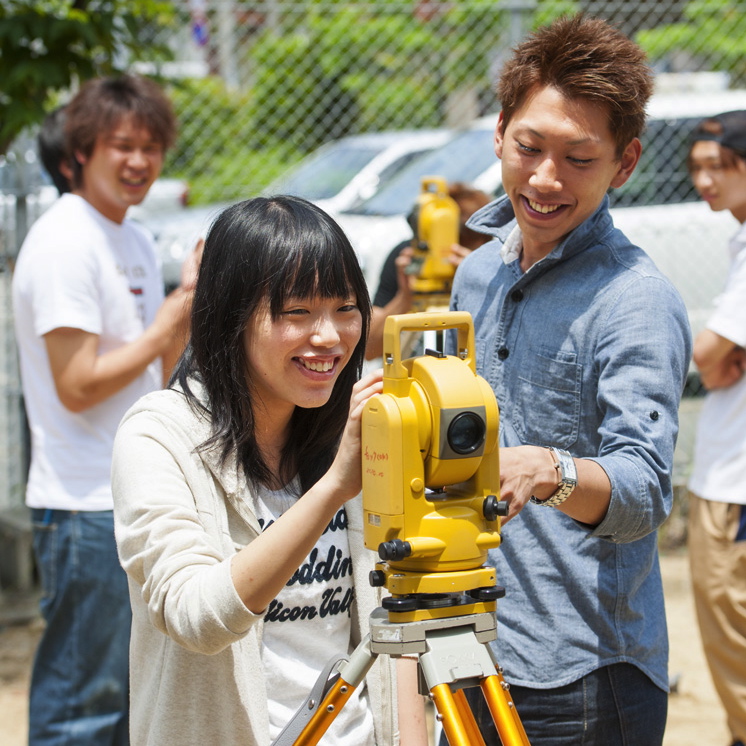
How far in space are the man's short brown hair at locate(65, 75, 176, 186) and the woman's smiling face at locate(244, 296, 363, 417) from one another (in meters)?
1.94

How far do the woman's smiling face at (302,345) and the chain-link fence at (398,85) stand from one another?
14.0 feet

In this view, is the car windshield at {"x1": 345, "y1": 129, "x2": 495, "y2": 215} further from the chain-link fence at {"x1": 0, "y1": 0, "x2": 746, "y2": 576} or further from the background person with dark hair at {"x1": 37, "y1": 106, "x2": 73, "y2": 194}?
the background person with dark hair at {"x1": 37, "y1": 106, "x2": 73, "y2": 194}

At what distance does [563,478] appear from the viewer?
161 cm

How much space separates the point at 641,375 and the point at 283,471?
2.13ft

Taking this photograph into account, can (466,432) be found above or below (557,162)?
below

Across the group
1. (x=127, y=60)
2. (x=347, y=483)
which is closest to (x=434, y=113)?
(x=127, y=60)

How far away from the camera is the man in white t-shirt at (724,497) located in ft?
11.1

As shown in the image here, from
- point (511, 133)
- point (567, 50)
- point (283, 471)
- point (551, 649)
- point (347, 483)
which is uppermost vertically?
point (567, 50)

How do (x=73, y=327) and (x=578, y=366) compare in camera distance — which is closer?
(x=578, y=366)

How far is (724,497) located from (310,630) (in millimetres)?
2044

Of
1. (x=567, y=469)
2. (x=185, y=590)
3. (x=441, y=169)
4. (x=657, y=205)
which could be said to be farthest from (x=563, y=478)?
(x=441, y=169)

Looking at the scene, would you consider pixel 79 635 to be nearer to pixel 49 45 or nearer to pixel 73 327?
pixel 73 327

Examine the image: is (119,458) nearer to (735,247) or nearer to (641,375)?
(641,375)

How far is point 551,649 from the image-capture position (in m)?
2.01
